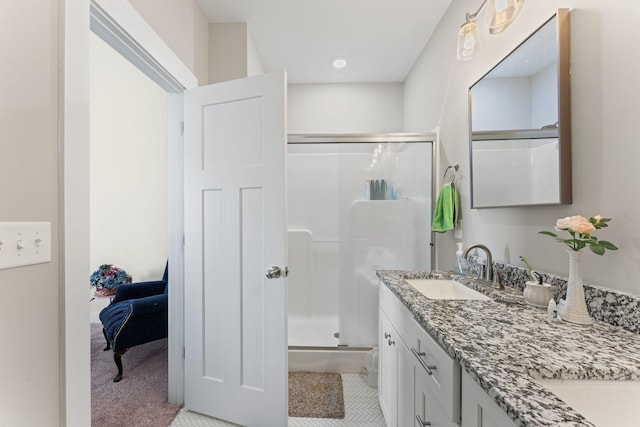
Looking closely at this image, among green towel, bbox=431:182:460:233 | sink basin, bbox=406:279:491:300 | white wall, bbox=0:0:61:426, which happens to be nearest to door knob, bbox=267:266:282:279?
sink basin, bbox=406:279:491:300

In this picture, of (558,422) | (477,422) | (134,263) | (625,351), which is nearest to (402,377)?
(477,422)

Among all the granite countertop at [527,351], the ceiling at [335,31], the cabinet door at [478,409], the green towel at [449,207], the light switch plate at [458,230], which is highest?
the ceiling at [335,31]

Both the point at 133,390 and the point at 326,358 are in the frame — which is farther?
the point at 326,358

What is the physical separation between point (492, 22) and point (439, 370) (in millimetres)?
1397

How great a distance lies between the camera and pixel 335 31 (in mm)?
2205

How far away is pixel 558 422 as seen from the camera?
0.45 m

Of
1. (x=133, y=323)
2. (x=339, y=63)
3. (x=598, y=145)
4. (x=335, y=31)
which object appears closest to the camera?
(x=598, y=145)

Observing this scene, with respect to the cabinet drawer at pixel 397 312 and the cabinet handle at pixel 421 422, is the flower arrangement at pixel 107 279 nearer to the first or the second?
the cabinet drawer at pixel 397 312

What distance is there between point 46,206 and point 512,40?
77.1 inches

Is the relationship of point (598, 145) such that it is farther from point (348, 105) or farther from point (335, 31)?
point (348, 105)

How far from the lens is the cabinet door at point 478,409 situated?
0.56 meters

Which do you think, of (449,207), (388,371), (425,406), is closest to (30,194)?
(425,406)

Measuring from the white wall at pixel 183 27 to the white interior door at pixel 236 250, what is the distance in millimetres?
258

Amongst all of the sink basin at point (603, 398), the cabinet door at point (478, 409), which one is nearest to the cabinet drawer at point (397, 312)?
the cabinet door at point (478, 409)
